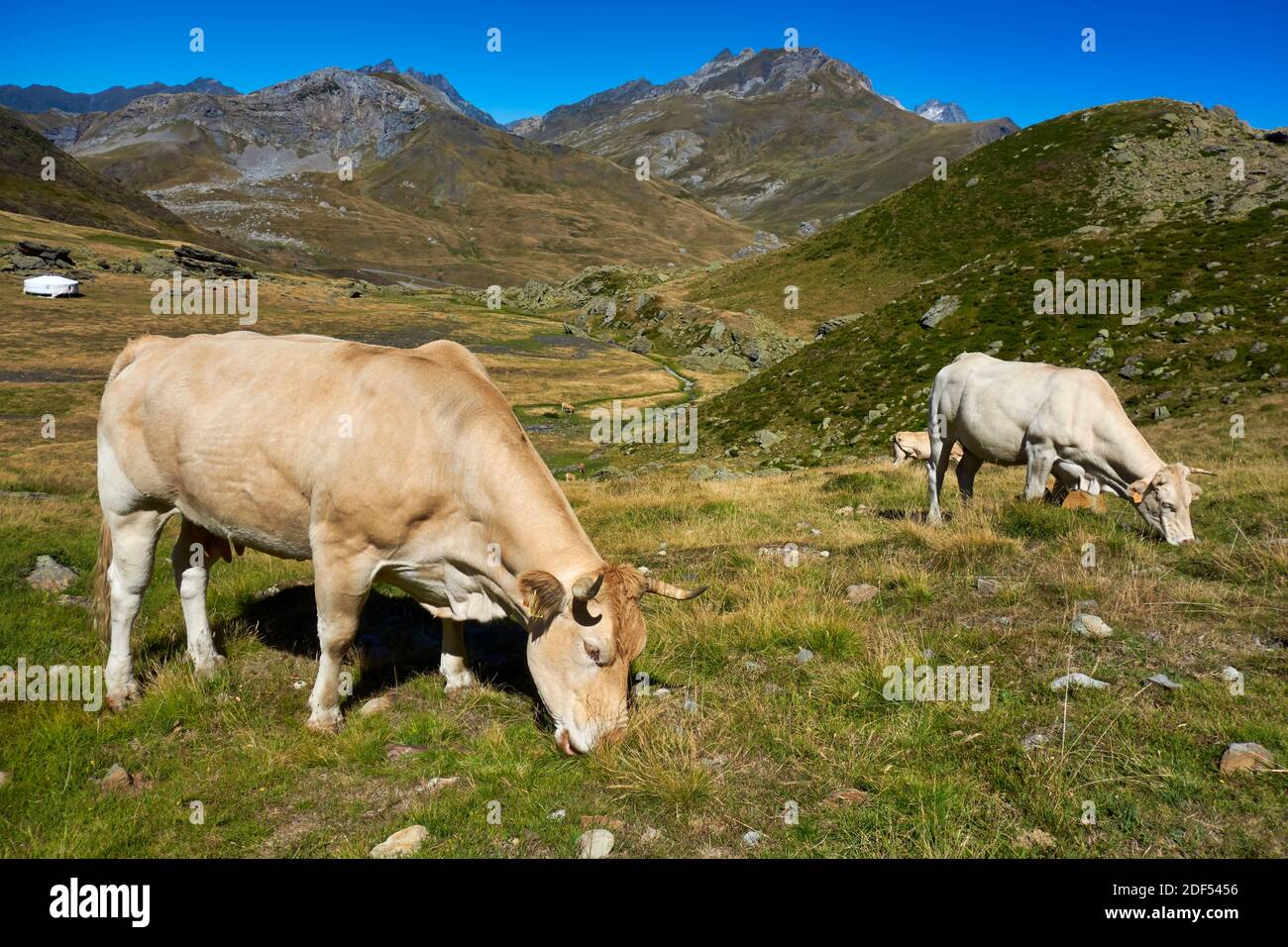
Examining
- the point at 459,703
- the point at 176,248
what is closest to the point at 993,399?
the point at 459,703

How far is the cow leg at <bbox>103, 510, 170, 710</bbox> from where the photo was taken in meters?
7.26

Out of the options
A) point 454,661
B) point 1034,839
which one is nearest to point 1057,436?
point 1034,839

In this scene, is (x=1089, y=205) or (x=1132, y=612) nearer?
(x=1132, y=612)

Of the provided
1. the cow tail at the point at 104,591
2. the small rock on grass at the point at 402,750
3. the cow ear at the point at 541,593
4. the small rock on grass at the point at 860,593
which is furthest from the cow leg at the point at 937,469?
the cow tail at the point at 104,591

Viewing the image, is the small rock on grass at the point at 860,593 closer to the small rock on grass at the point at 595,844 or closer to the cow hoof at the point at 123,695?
the small rock on grass at the point at 595,844

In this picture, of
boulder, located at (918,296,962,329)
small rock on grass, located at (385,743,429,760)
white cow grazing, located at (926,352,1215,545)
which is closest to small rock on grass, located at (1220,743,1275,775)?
small rock on grass, located at (385,743,429,760)

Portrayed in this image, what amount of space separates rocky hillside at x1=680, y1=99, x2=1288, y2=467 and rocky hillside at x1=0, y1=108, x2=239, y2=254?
560 ft

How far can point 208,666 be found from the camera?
7.60 meters

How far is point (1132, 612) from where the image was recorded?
7.11m

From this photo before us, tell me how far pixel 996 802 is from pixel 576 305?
115294 millimetres

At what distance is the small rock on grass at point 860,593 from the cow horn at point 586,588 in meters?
4.18

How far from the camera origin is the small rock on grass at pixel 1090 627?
676cm

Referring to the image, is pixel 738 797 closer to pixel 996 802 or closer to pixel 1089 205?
pixel 996 802

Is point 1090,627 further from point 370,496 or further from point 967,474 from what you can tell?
point 967,474
